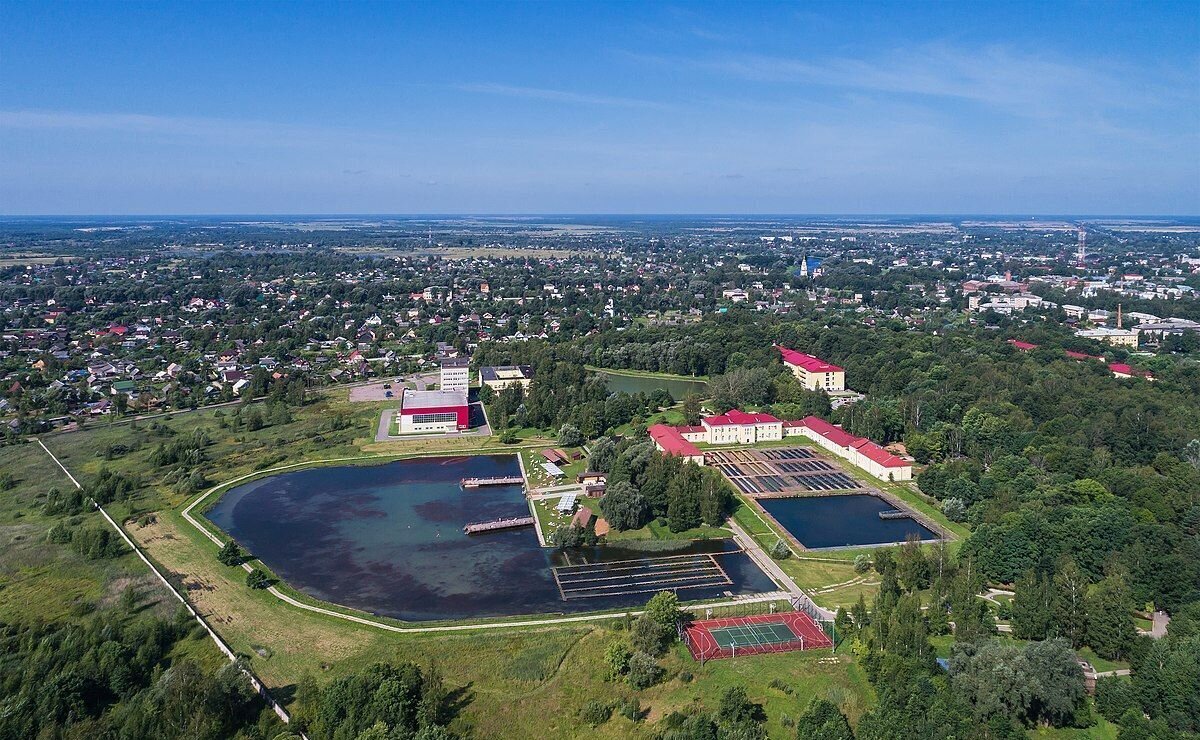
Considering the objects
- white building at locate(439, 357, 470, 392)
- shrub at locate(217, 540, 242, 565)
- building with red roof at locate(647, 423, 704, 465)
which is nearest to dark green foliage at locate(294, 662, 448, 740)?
shrub at locate(217, 540, 242, 565)

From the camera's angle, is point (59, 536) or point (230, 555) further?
point (59, 536)

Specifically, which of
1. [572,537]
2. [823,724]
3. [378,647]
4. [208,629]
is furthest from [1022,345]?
[208,629]

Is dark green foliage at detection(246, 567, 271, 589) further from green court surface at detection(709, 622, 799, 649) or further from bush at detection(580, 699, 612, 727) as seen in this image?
green court surface at detection(709, 622, 799, 649)

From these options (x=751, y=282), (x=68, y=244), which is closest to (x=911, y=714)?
(x=751, y=282)

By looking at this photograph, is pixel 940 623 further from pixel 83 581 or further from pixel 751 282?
pixel 751 282

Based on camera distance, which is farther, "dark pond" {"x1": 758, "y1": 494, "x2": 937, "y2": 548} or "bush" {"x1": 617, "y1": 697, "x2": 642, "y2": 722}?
"dark pond" {"x1": 758, "y1": 494, "x2": 937, "y2": 548}

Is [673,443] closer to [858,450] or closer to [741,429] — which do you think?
[741,429]

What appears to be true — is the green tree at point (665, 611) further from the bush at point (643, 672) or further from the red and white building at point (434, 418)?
the red and white building at point (434, 418)

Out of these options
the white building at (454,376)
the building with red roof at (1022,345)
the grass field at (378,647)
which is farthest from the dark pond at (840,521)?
the building with red roof at (1022,345)
